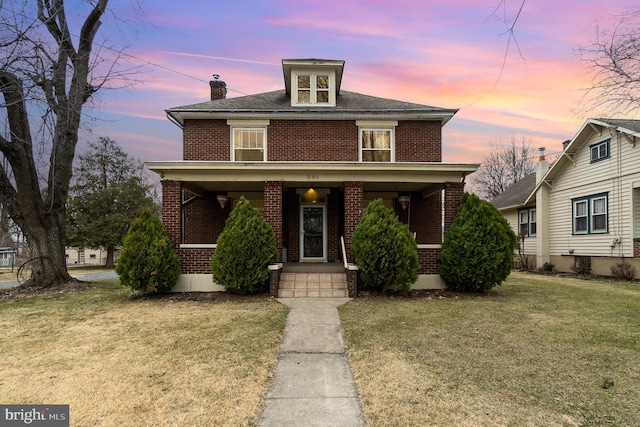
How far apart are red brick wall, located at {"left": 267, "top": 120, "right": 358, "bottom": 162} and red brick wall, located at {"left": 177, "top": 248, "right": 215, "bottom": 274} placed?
424 centimetres

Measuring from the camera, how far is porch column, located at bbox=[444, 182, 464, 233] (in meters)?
10.2

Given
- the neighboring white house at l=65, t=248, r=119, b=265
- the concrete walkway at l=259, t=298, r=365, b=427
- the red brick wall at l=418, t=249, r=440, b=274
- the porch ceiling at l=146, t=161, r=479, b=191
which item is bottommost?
the neighboring white house at l=65, t=248, r=119, b=265

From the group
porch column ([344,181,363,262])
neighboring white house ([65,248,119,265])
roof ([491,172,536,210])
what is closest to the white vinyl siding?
roof ([491,172,536,210])

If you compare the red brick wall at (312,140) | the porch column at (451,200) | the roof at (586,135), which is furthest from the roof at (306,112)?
the roof at (586,135)

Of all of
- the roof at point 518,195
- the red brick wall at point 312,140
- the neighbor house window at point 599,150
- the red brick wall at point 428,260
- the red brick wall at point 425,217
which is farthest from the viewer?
the roof at point 518,195

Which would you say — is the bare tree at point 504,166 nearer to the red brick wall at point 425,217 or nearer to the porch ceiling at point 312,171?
the red brick wall at point 425,217

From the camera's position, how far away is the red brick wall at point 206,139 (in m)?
12.8

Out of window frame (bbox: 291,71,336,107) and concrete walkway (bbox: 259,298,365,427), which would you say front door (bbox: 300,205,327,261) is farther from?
concrete walkway (bbox: 259,298,365,427)

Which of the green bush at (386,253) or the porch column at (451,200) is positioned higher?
the porch column at (451,200)

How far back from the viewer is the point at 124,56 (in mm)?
10734

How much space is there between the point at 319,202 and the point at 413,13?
8066mm

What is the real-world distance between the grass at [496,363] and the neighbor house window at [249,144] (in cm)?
679

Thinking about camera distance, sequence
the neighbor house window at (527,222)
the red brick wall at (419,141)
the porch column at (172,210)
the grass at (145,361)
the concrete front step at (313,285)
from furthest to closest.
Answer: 1. the neighbor house window at (527,222)
2. the red brick wall at (419,141)
3. the porch column at (172,210)
4. the concrete front step at (313,285)
5. the grass at (145,361)

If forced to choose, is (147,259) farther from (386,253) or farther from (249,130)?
(249,130)
